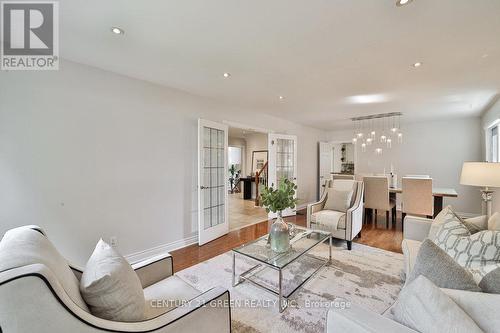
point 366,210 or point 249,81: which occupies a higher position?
point 249,81

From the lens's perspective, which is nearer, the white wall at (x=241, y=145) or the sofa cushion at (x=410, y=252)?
the sofa cushion at (x=410, y=252)

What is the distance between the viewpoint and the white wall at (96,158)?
2.13 m

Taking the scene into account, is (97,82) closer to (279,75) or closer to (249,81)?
(249,81)

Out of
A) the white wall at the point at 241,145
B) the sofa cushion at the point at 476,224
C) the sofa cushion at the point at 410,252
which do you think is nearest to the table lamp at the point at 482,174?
the sofa cushion at the point at 476,224

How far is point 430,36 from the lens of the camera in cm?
189

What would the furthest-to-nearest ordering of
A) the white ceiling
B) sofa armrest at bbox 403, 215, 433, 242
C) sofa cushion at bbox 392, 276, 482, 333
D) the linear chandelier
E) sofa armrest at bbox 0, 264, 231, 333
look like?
the linear chandelier
sofa armrest at bbox 403, 215, 433, 242
the white ceiling
sofa cushion at bbox 392, 276, 482, 333
sofa armrest at bbox 0, 264, 231, 333

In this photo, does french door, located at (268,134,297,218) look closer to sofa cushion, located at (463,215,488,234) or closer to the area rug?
the area rug

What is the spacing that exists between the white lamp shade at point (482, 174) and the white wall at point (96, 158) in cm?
351

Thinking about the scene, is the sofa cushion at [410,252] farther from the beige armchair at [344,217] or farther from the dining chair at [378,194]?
the dining chair at [378,194]

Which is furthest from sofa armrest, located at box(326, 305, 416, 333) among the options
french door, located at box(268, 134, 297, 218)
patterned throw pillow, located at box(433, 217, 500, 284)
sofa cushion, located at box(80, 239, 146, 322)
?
french door, located at box(268, 134, 297, 218)

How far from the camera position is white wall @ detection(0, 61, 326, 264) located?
2.13 meters

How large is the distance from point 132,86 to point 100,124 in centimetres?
65

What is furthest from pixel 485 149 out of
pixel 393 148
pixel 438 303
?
pixel 438 303

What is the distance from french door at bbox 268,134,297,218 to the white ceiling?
1906 millimetres
